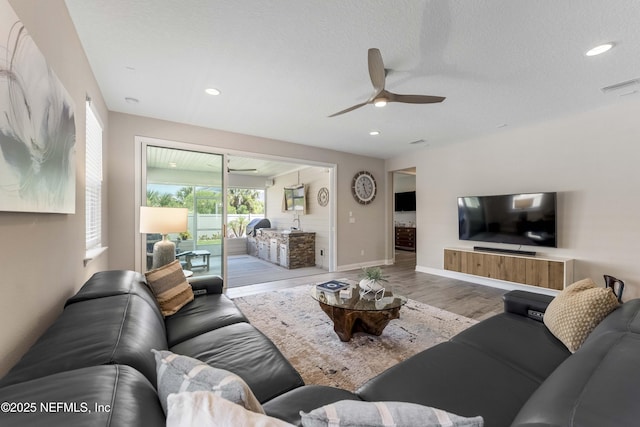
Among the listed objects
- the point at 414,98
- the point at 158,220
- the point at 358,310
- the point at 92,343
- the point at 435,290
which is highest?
the point at 414,98

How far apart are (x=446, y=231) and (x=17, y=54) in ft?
18.4

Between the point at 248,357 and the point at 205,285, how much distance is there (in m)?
1.30

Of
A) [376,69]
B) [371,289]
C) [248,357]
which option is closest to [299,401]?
[248,357]

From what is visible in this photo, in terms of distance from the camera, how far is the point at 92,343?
3.22ft

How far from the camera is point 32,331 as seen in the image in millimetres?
1189

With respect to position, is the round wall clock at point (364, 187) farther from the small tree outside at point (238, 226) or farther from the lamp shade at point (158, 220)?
the small tree outside at point (238, 226)

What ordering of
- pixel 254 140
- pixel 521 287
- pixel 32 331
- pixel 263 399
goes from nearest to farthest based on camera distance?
pixel 263 399 → pixel 32 331 → pixel 521 287 → pixel 254 140

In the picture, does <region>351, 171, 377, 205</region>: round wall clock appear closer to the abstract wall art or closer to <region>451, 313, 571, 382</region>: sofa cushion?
<region>451, 313, 571, 382</region>: sofa cushion

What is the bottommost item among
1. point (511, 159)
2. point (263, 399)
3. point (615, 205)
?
point (263, 399)

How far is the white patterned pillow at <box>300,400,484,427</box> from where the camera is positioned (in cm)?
54

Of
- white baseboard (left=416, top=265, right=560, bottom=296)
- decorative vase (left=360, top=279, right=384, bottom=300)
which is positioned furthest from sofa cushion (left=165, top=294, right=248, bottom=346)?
white baseboard (left=416, top=265, right=560, bottom=296)

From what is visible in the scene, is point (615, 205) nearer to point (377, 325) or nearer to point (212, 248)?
point (377, 325)

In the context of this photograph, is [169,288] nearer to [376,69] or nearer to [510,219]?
[376,69]

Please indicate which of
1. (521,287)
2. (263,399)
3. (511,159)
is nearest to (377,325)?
(263,399)
